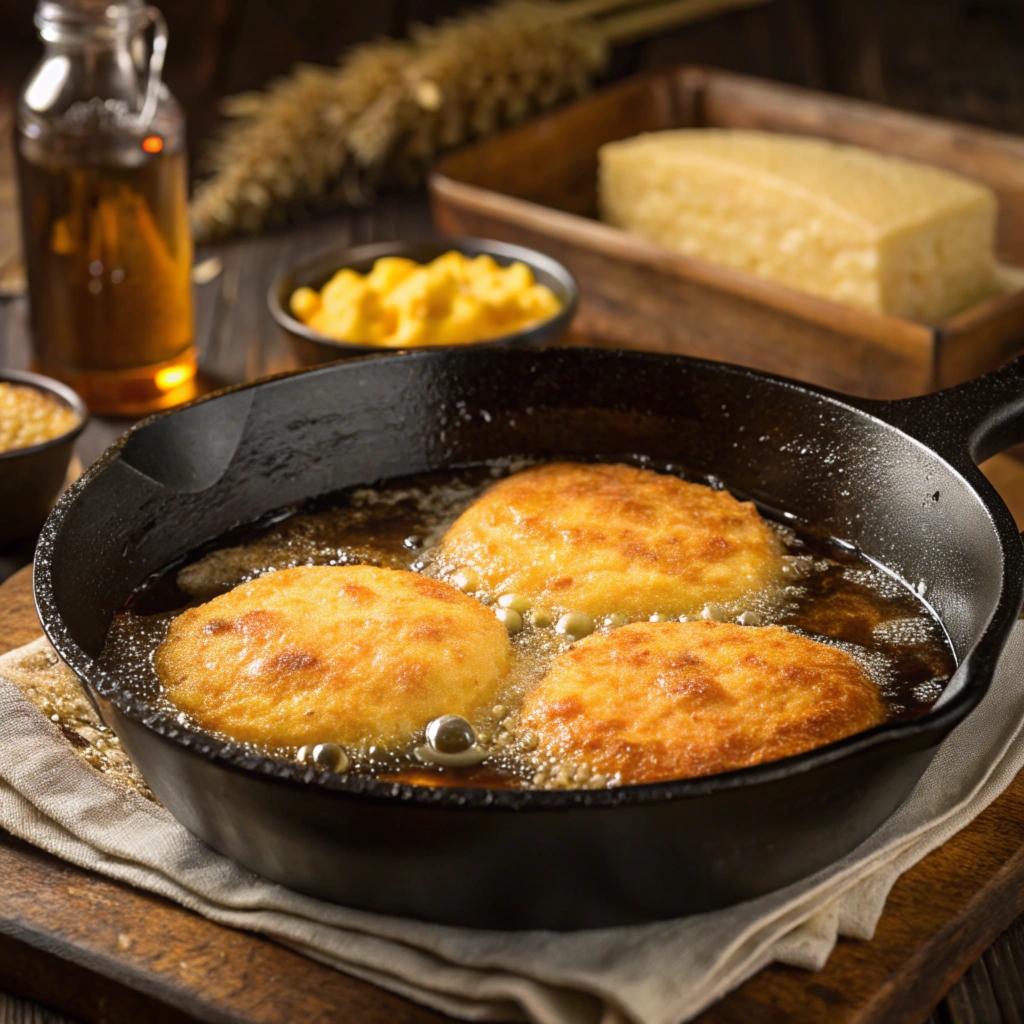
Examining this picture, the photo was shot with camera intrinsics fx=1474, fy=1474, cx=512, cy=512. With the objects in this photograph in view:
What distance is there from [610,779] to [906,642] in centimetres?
47

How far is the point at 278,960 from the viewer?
53.9 inches

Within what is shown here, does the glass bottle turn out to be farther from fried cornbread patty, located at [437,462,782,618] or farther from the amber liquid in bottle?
fried cornbread patty, located at [437,462,782,618]

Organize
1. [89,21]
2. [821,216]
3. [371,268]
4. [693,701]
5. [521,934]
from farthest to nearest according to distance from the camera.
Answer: [371,268] → [821,216] → [89,21] → [693,701] → [521,934]

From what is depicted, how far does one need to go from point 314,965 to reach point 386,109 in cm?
256

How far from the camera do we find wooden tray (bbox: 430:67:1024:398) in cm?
253

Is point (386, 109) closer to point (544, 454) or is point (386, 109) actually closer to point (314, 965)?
point (544, 454)

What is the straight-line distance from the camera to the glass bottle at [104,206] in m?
2.56

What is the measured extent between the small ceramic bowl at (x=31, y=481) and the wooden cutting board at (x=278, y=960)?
816 millimetres

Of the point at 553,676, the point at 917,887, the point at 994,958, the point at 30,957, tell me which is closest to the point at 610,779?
the point at 553,676

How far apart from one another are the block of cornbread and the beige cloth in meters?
1.32

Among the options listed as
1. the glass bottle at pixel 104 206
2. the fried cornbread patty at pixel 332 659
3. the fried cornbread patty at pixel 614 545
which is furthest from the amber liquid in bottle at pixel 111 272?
the fried cornbread patty at pixel 332 659

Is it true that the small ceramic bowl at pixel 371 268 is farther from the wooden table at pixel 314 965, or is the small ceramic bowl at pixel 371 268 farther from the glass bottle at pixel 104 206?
the wooden table at pixel 314 965

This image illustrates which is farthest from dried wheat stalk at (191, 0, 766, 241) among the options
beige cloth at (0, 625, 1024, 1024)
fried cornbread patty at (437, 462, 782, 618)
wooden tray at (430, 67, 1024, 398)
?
beige cloth at (0, 625, 1024, 1024)

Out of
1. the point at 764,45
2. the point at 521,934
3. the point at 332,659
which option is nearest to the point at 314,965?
the point at 521,934
